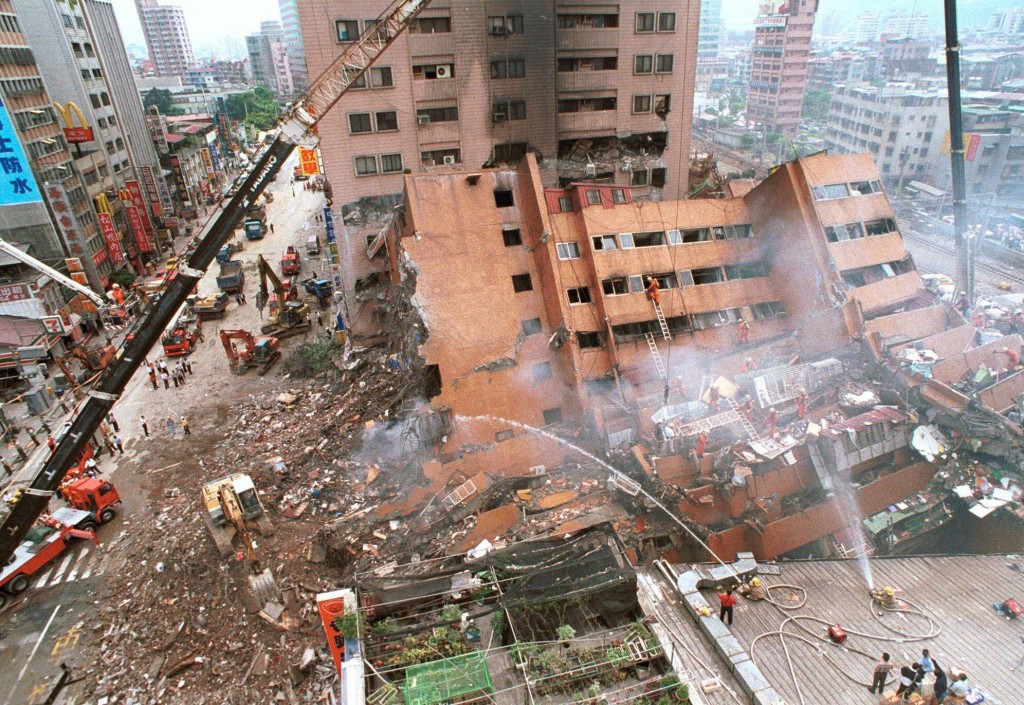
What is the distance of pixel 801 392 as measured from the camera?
21297 mm

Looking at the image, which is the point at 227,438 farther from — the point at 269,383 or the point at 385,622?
the point at 385,622

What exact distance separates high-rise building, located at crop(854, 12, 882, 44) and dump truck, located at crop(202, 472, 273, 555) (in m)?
162

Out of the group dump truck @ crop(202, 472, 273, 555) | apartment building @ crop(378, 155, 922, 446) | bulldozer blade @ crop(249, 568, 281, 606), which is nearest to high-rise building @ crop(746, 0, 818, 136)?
apartment building @ crop(378, 155, 922, 446)

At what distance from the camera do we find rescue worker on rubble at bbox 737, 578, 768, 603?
42.0 ft

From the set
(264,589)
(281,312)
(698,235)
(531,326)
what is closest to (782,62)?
(698,235)

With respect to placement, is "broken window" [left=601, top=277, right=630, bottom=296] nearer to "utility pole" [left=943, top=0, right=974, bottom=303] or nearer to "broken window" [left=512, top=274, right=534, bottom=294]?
"broken window" [left=512, top=274, right=534, bottom=294]

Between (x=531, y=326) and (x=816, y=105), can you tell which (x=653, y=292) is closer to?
(x=531, y=326)

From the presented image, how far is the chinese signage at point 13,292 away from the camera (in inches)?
1240

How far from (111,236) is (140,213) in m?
6.41

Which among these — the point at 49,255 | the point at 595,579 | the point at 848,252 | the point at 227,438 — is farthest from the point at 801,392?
the point at 49,255

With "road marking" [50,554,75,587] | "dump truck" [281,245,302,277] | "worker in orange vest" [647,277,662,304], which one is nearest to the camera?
"road marking" [50,554,75,587]

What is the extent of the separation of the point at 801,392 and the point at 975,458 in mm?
5505

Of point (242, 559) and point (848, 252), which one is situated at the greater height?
point (848, 252)

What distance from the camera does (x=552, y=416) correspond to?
2289 centimetres
